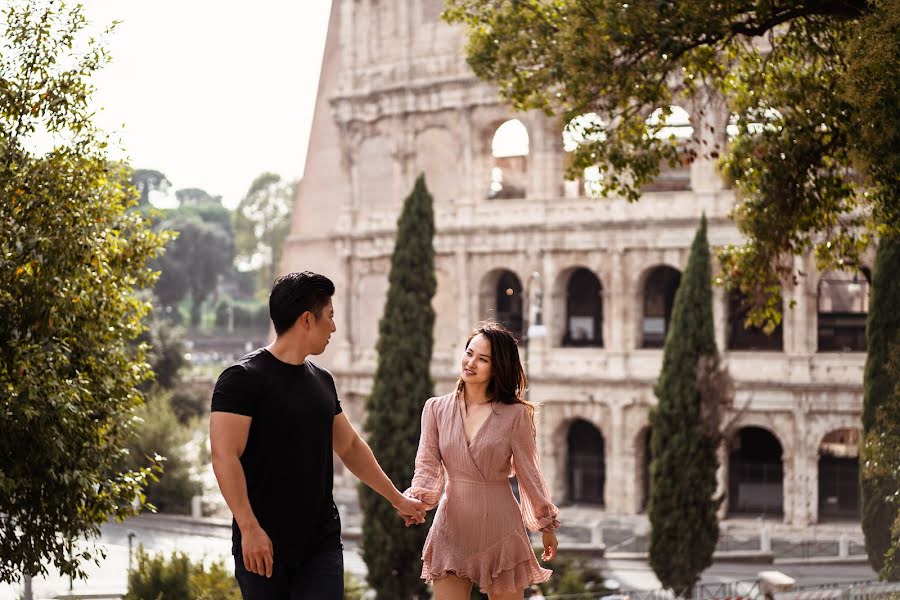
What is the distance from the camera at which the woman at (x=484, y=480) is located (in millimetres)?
6938

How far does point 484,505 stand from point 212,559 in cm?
2513

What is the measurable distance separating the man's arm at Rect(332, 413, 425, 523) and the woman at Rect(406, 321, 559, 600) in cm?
10

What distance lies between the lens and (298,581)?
602 cm

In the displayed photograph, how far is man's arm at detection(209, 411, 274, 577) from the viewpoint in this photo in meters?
5.77

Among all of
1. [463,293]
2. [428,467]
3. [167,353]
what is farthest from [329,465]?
[167,353]

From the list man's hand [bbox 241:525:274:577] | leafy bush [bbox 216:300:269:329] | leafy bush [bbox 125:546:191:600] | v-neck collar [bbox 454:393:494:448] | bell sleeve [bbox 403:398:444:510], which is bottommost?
leafy bush [bbox 125:546:191:600]

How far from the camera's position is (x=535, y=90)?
13305 millimetres

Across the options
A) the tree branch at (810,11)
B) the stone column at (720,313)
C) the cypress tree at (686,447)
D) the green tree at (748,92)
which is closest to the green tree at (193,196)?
the stone column at (720,313)

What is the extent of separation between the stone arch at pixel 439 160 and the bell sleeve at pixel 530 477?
3368 cm

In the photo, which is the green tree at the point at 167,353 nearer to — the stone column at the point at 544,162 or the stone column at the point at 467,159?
the stone column at the point at 467,159

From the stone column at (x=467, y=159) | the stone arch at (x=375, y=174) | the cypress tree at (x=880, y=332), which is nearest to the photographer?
the cypress tree at (x=880, y=332)

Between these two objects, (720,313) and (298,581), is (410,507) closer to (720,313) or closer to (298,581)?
(298,581)

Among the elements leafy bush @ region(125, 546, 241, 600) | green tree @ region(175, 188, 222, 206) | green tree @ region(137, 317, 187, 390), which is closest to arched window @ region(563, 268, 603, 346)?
green tree @ region(137, 317, 187, 390)

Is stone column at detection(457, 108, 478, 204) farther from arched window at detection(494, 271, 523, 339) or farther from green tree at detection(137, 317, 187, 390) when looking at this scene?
green tree at detection(137, 317, 187, 390)
